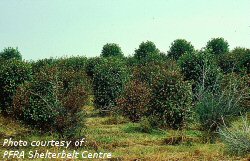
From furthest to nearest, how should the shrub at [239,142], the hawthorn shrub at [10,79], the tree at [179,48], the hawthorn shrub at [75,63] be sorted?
the tree at [179,48] → the hawthorn shrub at [75,63] → the hawthorn shrub at [10,79] → the shrub at [239,142]

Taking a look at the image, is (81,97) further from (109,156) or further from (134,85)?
(134,85)

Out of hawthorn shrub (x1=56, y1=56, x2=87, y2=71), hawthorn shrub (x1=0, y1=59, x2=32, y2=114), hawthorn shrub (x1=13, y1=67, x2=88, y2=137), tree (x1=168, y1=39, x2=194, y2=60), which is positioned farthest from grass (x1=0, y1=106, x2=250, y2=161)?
tree (x1=168, y1=39, x2=194, y2=60)

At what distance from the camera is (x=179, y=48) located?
49.4 meters

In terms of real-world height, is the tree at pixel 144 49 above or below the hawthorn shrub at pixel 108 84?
above

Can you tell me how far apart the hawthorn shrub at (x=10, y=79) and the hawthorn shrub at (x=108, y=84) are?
518cm

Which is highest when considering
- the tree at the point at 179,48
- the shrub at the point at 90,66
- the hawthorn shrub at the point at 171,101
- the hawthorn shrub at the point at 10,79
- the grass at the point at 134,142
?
the tree at the point at 179,48

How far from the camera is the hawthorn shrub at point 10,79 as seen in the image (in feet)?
85.7

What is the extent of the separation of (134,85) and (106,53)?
26688 mm

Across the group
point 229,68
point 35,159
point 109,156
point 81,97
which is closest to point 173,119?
point 81,97

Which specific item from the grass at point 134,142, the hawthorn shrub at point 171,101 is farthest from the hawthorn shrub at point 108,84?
the hawthorn shrub at point 171,101

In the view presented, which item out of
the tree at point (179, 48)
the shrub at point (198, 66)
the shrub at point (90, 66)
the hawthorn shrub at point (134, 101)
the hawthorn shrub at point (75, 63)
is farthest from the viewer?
the tree at point (179, 48)

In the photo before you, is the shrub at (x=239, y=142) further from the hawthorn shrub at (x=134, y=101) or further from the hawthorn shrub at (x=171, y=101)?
the hawthorn shrub at (x=134, y=101)

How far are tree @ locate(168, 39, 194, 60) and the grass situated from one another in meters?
25.9

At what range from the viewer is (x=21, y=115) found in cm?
2061
